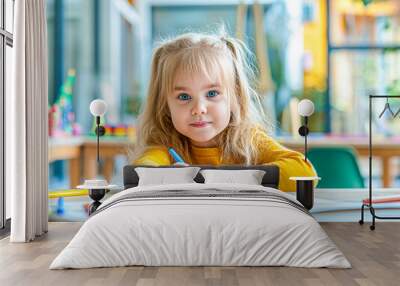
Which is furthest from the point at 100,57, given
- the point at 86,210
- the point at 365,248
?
the point at 365,248

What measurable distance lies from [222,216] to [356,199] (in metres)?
3.07

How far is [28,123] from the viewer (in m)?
5.31

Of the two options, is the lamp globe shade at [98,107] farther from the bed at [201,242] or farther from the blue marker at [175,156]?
the bed at [201,242]

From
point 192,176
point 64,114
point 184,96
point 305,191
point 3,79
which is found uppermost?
point 3,79

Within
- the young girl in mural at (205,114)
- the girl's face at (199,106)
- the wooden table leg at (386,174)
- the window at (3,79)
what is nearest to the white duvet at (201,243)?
the window at (3,79)

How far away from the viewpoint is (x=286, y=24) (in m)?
6.98

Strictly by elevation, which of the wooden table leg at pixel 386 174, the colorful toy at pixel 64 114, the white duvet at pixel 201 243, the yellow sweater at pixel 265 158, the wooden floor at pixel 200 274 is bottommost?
the wooden floor at pixel 200 274

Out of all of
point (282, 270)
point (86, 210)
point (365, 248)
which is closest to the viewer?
point (282, 270)

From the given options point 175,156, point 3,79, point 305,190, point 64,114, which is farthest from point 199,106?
point 3,79

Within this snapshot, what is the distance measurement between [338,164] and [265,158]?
96cm

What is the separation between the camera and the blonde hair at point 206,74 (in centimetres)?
634

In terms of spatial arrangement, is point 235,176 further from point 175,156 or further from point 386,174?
point 386,174

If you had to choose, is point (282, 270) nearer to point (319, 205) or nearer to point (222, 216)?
point (222, 216)

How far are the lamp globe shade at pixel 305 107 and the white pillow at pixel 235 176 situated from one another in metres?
0.98
